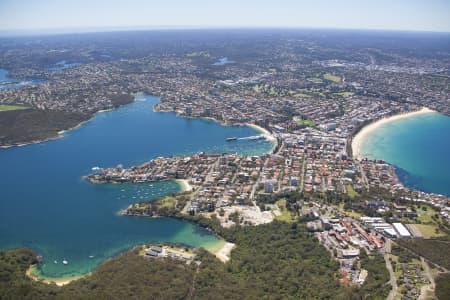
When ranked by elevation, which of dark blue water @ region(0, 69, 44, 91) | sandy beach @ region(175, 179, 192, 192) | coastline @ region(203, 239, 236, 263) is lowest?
coastline @ region(203, 239, 236, 263)

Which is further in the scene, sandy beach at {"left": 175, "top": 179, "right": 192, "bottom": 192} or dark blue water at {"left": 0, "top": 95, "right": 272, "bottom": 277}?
sandy beach at {"left": 175, "top": 179, "right": 192, "bottom": 192}

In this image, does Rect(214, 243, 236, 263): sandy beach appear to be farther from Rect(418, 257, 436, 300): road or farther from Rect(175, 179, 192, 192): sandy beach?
Rect(418, 257, 436, 300): road

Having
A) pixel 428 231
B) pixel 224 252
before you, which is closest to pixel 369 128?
pixel 428 231

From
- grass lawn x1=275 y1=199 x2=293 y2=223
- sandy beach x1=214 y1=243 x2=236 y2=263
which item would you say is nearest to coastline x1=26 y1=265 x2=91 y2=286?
sandy beach x1=214 y1=243 x2=236 y2=263

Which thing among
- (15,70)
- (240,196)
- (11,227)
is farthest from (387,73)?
(15,70)

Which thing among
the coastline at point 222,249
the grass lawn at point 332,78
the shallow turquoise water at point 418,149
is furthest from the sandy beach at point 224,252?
the grass lawn at point 332,78

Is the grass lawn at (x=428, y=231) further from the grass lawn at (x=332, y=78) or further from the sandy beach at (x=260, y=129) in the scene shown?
the grass lawn at (x=332, y=78)
